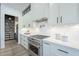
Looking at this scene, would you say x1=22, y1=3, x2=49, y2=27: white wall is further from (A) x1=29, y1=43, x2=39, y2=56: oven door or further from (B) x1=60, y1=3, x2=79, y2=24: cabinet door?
(A) x1=29, y1=43, x2=39, y2=56: oven door

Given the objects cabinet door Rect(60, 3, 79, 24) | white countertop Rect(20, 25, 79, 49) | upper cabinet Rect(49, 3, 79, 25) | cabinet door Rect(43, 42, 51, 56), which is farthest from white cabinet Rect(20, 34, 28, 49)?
cabinet door Rect(60, 3, 79, 24)

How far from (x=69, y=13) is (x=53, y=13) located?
19.2 inches

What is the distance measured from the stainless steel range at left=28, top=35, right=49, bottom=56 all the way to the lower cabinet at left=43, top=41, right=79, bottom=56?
3.9 inches

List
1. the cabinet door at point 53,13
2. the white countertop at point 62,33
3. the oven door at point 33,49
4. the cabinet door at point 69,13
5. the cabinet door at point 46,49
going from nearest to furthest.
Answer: the cabinet door at point 69,13
the white countertop at point 62,33
the cabinet door at point 46,49
the cabinet door at point 53,13
the oven door at point 33,49

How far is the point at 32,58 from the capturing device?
5.03 ft

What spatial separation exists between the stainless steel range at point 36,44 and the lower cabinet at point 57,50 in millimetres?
100

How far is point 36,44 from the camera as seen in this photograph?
6.35ft

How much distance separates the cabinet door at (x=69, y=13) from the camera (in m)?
1.38

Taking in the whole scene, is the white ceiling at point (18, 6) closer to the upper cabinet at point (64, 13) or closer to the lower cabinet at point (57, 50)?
the upper cabinet at point (64, 13)

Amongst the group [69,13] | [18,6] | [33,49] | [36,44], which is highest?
[18,6]

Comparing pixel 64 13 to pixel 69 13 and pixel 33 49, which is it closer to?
pixel 69 13

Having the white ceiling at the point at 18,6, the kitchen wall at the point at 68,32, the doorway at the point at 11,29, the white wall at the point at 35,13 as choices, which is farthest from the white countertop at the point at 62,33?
the white ceiling at the point at 18,6

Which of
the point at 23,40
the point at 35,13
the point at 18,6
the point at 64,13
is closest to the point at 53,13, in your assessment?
the point at 64,13

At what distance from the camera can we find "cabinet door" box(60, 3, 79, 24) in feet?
4.54
